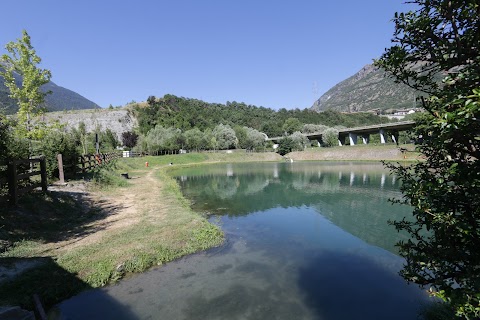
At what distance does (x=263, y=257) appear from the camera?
37.9ft

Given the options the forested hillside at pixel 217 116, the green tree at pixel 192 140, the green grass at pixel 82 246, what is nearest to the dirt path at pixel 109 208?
the green grass at pixel 82 246

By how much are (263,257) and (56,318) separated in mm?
7101

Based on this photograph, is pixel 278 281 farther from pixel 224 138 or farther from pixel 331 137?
pixel 331 137

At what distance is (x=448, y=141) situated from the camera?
4168mm

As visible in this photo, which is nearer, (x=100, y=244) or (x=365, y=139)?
(x=100, y=244)

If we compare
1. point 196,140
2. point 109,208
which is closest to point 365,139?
point 196,140

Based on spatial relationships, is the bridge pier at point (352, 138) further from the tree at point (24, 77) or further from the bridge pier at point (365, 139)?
the tree at point (24, 77)

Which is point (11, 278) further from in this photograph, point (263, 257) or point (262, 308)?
point (263, 257)

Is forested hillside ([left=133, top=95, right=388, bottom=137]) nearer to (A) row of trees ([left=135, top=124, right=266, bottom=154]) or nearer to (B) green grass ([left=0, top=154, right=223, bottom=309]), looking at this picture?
(A) row of trees ([left=135, top=124, right=266, bottom=154])

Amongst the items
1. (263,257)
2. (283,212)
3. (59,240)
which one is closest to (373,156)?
(283,212)

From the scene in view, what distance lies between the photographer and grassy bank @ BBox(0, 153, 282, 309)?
8008 millimetres

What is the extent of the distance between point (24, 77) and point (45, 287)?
1981cm

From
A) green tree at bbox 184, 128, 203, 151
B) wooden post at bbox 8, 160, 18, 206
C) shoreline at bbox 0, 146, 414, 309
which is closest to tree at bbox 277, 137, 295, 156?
green tree at bbox 184, 128, 203, 151

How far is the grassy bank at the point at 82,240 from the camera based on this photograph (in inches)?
315
